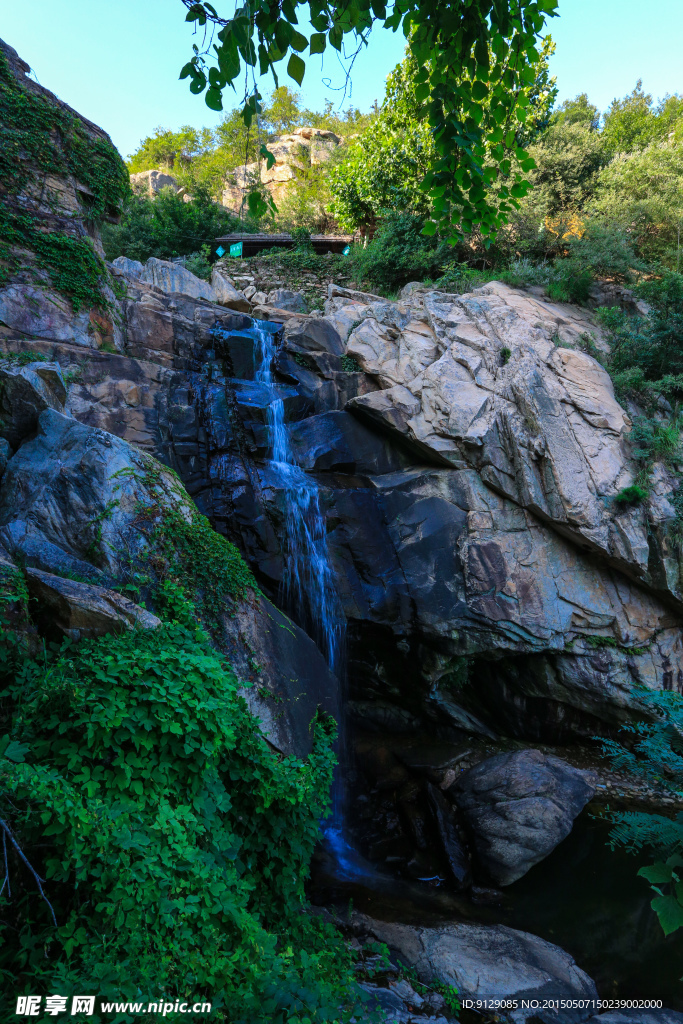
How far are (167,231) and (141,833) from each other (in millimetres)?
22802

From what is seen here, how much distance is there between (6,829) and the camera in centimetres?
267

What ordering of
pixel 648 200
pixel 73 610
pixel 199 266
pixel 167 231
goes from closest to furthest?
pixel 73 610
pixel 648 200
pixel 199 266
pixel 167 231

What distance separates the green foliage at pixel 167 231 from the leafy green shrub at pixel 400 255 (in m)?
7.64

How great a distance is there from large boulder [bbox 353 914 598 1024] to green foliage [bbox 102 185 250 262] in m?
21.8

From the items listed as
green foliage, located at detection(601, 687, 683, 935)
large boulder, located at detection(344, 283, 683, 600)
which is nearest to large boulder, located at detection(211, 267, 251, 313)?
large boulder, located at detection(344, 283, 683, 600)

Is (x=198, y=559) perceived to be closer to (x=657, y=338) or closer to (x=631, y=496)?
(x=631, y=496)

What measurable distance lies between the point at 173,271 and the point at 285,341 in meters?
6.12

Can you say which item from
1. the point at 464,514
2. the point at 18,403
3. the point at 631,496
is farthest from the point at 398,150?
the point at 18,403

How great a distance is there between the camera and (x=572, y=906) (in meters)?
6.56

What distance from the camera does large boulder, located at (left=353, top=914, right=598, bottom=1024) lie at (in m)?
4.98

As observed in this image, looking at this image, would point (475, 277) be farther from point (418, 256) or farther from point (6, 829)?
point (6, 829)

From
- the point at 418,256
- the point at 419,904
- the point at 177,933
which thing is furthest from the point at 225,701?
the point at 418,256

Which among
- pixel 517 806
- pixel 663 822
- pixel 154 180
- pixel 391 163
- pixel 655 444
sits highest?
pixel 154 180

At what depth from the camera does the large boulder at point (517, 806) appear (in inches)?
274
